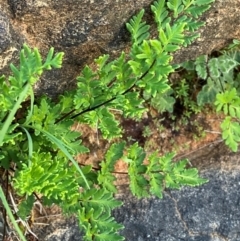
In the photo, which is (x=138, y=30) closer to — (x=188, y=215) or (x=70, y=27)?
(x=70, y=27)

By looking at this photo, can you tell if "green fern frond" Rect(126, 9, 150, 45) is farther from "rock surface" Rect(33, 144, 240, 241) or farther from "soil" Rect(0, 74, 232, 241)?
"rock surface" Rect(33, 144, 240, 241)

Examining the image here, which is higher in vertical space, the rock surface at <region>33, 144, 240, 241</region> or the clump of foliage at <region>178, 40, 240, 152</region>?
the clump of foliage at <region>178, 40, 240, 152</region>

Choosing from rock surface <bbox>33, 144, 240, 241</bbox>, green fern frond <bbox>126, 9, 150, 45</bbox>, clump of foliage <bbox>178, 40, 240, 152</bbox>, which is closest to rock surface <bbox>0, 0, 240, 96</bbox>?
green fern frond <bbox>126, 9, 150, 45</bbox>

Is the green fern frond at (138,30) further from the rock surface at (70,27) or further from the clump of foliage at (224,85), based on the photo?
the clump of foliage at (224,85)

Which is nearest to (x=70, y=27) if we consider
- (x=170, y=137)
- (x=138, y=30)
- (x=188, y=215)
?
(x=138, y=30)

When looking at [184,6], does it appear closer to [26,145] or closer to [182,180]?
[182,180]

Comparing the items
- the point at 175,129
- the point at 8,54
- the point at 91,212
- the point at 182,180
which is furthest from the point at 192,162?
the point at 8,54
